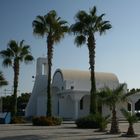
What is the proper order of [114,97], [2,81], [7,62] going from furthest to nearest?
[2,81] < [7,62] < [114,97]

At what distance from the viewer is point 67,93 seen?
173ft

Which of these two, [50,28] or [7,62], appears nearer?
[50,28]

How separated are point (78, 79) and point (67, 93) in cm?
574

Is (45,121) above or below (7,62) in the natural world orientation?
below

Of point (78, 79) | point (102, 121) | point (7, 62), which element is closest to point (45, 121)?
point (102, 121)

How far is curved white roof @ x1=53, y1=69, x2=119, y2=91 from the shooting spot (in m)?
56.2

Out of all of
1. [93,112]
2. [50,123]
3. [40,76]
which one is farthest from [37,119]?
[40,76]

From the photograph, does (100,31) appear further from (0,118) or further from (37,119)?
(0,118)

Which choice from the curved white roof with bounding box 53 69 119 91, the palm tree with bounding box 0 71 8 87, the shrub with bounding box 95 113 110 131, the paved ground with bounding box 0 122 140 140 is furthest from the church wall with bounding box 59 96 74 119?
the paved ground with bounding box 0 122 140 140

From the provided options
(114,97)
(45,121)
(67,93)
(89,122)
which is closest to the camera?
(114,97)

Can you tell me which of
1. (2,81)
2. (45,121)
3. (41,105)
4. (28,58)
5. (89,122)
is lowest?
(89,122)

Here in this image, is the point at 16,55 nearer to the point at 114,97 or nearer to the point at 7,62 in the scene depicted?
the point at 7,62

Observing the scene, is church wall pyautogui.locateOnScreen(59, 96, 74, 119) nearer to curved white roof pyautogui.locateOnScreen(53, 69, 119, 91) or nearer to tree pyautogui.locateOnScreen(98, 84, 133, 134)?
curved white roof pyautogui.locateOnScreen(53, 69, 119, 91)

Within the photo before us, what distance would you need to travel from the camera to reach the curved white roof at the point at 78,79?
56.2 metres
